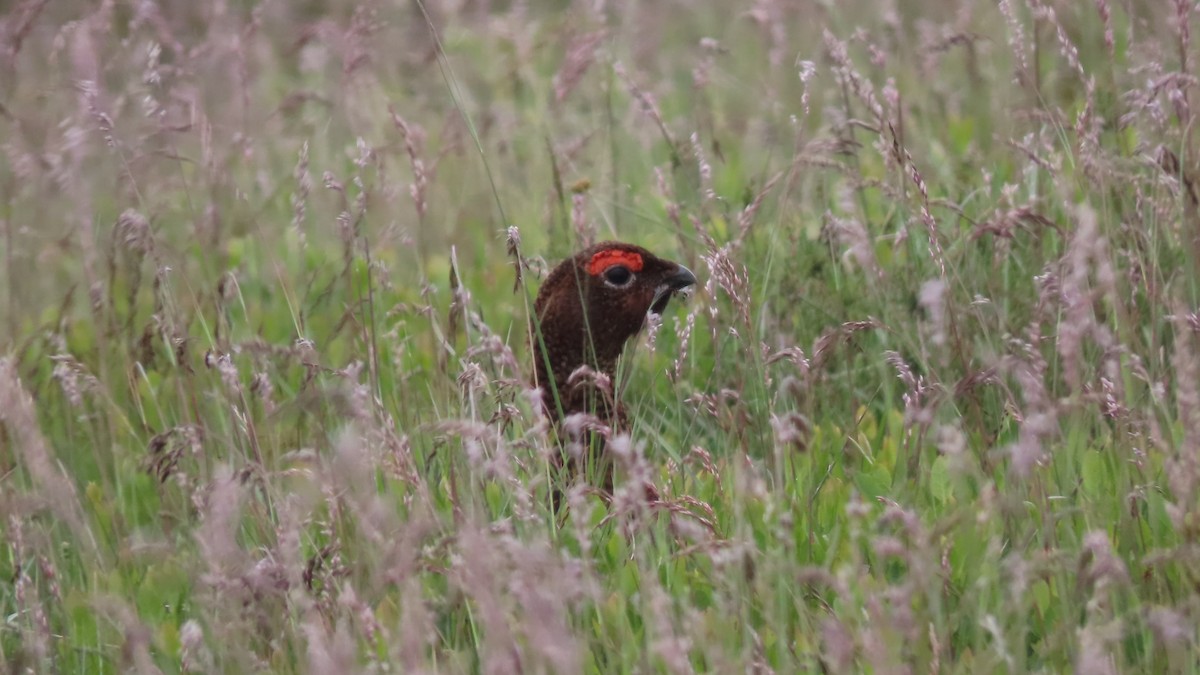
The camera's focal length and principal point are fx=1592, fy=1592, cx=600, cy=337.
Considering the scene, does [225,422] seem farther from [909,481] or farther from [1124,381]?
[1124,381]

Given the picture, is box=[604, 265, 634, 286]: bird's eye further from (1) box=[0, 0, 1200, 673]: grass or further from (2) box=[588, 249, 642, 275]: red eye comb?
(1) box=[0, 0, 1200, 673]: grass

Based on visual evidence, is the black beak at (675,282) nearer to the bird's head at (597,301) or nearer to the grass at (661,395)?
the bird's head at (597,301)

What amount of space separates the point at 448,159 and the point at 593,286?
3.90m

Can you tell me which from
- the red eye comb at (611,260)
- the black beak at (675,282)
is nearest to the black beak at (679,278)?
the black beak at (675,282)

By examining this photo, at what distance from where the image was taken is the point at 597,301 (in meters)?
4.80

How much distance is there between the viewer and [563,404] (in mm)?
4688

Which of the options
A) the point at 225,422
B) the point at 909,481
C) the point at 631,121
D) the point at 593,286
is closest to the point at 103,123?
the point at 225,422

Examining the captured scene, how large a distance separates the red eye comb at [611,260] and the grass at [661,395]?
1.09 feet

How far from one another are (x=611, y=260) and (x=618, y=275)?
6cm

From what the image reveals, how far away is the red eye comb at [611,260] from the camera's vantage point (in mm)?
4793

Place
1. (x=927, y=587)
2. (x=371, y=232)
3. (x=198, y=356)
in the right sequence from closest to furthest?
(x=927, y=587) → (x=198, y=356) → (x=371, y=232)

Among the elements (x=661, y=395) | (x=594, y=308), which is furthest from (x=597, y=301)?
(x=661, y=395)

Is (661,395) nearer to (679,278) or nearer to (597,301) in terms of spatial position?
(679,278)

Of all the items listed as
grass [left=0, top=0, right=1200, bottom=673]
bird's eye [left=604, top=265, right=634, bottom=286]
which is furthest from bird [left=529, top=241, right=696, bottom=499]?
grass [left=0, top=0, right=1200, bottom=673]
